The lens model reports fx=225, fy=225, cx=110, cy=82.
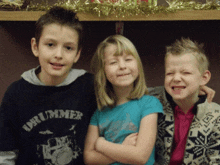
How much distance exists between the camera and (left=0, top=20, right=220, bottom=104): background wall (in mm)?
1515

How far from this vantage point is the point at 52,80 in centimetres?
111

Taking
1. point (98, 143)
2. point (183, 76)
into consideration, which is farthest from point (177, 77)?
point (98, 143)

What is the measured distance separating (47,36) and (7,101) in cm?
36

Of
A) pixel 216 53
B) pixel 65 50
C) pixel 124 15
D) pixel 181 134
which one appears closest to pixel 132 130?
pixel 181 134

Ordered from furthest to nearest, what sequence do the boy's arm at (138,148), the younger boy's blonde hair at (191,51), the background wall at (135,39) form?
the background wall at (135,39) < the younger boy's blonde hair at (191,51) < the boy's arm at (138,148)

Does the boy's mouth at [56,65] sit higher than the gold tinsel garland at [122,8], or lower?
lower

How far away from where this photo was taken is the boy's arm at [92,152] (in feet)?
3.44

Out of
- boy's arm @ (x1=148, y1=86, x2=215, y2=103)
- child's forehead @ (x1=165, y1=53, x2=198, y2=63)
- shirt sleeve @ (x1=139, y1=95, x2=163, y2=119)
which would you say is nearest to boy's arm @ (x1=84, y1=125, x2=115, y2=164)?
shirt sleeve @ (x1=139, y1=95, x2=163, y2=119)

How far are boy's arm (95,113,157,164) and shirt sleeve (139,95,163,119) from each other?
19mm

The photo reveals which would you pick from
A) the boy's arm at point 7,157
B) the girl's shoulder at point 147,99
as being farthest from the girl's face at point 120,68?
the boy's arm at point 7,157

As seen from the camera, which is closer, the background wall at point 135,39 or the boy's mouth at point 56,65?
the boy's mouth at point 56,65

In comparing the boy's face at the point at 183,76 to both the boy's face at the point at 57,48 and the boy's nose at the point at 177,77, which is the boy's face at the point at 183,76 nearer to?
the boy's nose at the point at 177,77

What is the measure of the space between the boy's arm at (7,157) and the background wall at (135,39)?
2.09 ft

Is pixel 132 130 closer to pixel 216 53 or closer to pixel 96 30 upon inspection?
pixel 96 30
